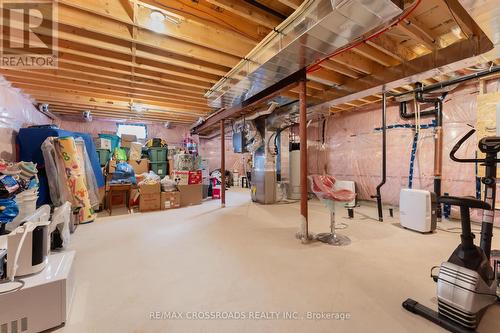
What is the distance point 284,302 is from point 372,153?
15.4 ft

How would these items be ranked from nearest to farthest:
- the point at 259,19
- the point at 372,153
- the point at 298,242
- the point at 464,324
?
the point at 464,324 < the point at 259,19 < the point at 298,242 < the point at 372,153

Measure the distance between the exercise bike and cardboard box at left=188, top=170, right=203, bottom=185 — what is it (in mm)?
4631

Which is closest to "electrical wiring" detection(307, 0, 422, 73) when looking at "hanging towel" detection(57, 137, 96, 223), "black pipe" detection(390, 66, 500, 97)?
"black pipe" detection(390, 66, 500, 97)

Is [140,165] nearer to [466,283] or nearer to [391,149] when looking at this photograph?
[391,149]

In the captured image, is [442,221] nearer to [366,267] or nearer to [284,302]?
[366,267]

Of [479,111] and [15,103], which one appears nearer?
[479,111]

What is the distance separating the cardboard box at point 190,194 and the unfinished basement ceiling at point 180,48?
2.09m

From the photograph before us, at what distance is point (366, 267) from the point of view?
2.19 metres

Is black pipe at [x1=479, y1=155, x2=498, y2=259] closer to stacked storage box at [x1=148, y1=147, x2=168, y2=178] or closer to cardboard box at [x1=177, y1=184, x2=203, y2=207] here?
cardboard box at [x1=177, y1=184, x2=203, y2=207]

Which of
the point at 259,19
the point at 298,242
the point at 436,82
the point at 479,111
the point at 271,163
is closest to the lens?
the point at 259,19

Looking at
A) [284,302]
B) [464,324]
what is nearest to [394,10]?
[464,324]

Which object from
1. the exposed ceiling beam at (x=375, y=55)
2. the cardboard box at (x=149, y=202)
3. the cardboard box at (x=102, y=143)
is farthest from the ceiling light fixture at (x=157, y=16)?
the cardboard box at (x=102, y=143)

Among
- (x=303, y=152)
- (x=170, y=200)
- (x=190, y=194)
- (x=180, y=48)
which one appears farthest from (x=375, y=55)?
(x=170, y=200)

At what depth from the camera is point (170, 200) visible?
497 cm
